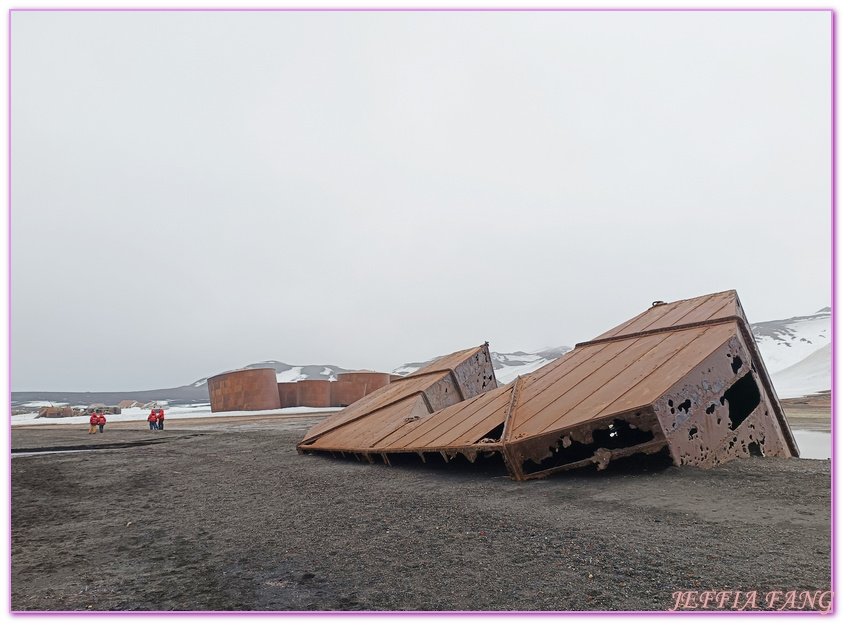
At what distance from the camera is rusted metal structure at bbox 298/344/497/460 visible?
616 centimetres

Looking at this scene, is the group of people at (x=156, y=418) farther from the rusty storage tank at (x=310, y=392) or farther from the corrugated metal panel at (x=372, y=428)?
the rusty storage tank at (x=310, y=392)

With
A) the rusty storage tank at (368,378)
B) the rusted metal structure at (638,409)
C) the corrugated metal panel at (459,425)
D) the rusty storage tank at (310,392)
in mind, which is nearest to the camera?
the rusted metal structure at (638,409)

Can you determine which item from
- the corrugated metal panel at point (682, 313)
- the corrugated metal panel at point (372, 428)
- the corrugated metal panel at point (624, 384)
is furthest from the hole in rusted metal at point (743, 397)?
the corrugated metal panel at point (372, 428)

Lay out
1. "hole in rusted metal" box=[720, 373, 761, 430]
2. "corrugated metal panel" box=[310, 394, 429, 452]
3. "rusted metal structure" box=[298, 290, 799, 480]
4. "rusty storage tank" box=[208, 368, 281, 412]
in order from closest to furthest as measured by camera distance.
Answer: "rusted metal structure" box=[298, 290, 799, 480] → "hole in rusted metal" box=[720, 373, 761, 430] → "corrugated metal panel" box=[310, 394, 429, 452] → "rusty storage tank" box=[208, 368, 281, 412]

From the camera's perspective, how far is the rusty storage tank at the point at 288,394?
94.7 feet

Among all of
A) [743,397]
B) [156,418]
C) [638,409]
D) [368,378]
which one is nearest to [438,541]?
[638,409]

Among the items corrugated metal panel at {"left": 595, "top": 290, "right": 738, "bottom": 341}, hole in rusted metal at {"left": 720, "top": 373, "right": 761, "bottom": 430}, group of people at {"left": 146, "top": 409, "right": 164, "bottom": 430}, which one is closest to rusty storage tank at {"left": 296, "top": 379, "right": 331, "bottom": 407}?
group of people at {"left": 146, "top": 409, "right": 164, "bottom": 430}

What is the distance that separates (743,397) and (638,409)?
5.16 feet

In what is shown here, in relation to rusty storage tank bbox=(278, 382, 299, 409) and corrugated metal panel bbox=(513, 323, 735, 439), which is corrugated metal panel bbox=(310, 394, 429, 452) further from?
rusty storage tank bbox=(278, 382, 299, 409)

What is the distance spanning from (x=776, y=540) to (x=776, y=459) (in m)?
2.15

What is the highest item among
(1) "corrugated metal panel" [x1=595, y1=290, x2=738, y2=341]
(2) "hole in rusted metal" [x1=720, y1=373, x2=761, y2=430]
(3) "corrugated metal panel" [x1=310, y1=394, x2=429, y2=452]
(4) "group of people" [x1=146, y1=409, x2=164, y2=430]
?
(1) "corrugated metal panel" [x1=595, y1=290, x2=738, y2=341]

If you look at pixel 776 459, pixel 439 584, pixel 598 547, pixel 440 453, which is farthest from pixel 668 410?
pixel 439 584

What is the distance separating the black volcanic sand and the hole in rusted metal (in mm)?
518

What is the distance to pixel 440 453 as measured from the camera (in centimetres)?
466
